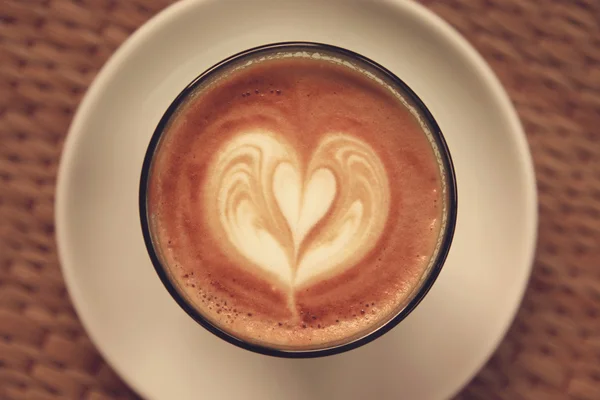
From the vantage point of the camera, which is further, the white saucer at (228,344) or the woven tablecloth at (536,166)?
the woven tablecloth at (536,166)

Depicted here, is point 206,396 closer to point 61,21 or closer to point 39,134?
point 39,134

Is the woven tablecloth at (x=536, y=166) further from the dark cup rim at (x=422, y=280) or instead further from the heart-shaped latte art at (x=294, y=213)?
the heart-shaped latte art at (x=294, y=213)

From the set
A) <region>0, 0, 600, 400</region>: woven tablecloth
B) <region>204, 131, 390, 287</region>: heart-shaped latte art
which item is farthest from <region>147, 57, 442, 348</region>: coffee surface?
<region>0, 0, 600, 400</region>: woven tablecloth

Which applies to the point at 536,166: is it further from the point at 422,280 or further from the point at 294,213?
the point at 294,213

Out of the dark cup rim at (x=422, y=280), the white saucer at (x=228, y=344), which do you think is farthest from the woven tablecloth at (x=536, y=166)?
the dark cup rim at (x=422, y=280)

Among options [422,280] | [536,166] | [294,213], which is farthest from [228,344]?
[536,166]
